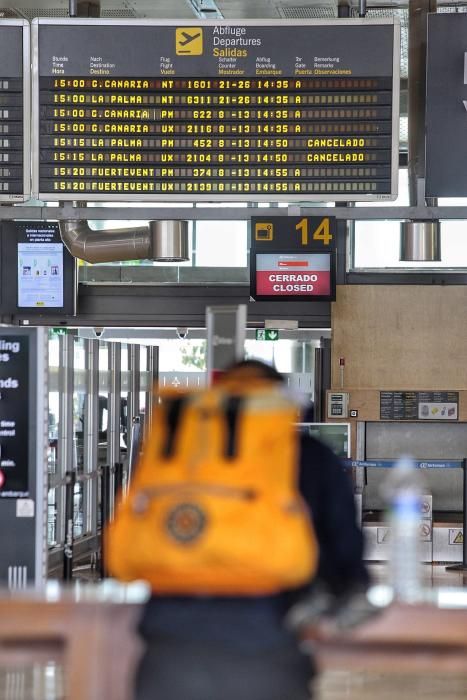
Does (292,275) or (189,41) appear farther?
(292,275)

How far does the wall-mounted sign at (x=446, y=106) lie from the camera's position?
685 cm

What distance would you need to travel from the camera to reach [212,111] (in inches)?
282

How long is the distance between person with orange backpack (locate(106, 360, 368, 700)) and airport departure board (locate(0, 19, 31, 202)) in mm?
4799

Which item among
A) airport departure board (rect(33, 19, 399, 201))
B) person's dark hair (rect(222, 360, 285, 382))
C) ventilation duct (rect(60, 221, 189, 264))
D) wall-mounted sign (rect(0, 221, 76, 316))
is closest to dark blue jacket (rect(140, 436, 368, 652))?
person's dark hair (rect(222, 360, 285, 382))

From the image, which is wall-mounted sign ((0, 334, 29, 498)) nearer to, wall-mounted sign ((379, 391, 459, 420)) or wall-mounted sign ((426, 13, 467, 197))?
wall-mounted sign ((426, 13, 467, 197))

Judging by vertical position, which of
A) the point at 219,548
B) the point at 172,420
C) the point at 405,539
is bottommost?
the point at 405,539

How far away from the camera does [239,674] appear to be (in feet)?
8.52

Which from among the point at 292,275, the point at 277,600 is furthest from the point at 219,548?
the point at 292,275

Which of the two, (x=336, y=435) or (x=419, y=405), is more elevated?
(x=419, y=405)

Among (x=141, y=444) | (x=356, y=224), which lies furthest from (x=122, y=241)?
(x=356, y=224)

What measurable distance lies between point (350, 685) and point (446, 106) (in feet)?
11.2

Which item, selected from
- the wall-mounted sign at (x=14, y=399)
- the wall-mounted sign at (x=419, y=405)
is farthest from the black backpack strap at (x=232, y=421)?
the wall-mounted sign at (x=419, y=405)

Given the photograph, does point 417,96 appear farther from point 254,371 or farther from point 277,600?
point 277,600

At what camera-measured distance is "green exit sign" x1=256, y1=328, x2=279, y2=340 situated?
15016 mm
